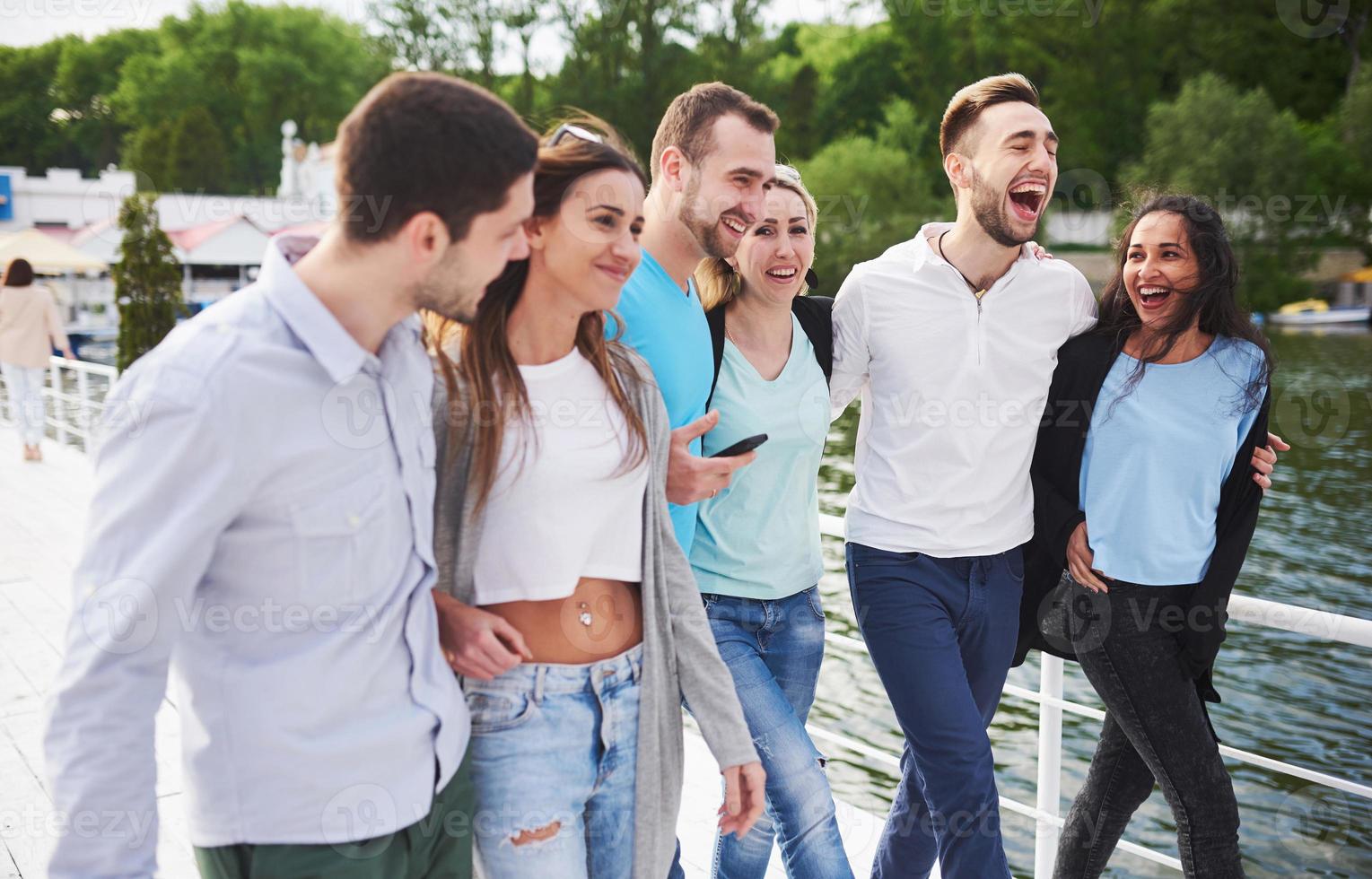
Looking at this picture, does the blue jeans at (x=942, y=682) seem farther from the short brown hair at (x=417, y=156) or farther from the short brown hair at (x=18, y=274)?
the short brown hair at (x=18, y=274)

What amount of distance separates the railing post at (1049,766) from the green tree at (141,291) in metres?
15.3

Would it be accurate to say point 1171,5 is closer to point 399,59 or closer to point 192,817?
point 399,59

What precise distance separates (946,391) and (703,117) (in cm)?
82

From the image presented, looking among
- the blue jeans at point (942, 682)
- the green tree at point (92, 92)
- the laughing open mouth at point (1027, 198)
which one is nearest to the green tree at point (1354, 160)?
the laughing open mouth at point (1027, 198)

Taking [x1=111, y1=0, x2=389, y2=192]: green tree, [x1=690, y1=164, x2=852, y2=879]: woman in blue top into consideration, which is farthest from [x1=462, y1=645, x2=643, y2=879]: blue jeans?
[x1=111, y1=0, x2=389, y2=192]: green tree

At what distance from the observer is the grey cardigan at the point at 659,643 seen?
172cm

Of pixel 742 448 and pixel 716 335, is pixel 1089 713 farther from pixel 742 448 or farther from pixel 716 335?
pixel 742 448

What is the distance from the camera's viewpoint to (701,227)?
2.27 meters

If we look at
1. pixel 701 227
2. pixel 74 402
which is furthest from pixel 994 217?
pixel 74 402

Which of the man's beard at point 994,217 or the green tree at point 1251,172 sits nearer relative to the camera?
the man's beard at point 994,217

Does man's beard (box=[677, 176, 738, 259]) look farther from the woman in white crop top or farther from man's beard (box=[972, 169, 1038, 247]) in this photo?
man's beard (box=[972, 169, 1038, 247])

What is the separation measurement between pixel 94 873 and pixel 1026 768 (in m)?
7.41

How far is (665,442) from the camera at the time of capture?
6.23 feet

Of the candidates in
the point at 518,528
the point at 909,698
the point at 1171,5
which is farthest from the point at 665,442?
the point at 1171,5
